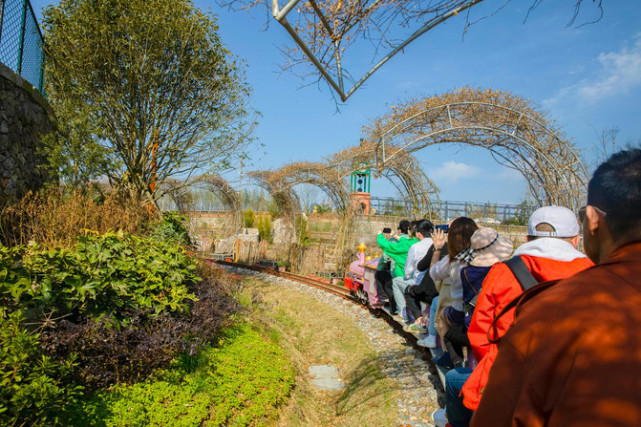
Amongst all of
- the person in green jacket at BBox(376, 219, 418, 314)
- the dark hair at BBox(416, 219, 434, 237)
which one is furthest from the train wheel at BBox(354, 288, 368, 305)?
the dark hair at BBox(416, 219, 434, 237)

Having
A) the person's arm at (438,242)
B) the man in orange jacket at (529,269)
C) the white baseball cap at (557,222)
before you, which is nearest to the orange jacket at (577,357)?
the man in orange jacket at (529,269)

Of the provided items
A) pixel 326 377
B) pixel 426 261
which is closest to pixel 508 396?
pixel 426 261

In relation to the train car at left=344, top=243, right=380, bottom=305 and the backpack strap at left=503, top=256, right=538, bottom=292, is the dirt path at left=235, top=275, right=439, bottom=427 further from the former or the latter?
the backpack strap at left=503, top=256, right=538, bottom=292

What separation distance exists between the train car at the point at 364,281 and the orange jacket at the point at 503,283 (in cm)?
548

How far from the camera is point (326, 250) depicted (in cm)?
1467

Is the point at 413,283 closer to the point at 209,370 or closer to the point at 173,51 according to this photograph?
the point at 209,370

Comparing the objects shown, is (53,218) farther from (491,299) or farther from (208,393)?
(491,299)

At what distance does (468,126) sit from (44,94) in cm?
876

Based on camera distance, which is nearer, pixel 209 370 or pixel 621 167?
pixel 621 167

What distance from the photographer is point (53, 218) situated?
5.94 meters

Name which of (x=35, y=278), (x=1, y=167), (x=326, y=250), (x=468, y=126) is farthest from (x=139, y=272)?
(x=326, y=250)

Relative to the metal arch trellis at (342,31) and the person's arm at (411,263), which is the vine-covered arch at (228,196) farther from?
the metal arch trellis at (342,31)

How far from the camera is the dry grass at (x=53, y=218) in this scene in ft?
18.4

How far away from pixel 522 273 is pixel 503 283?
0.39 ft
